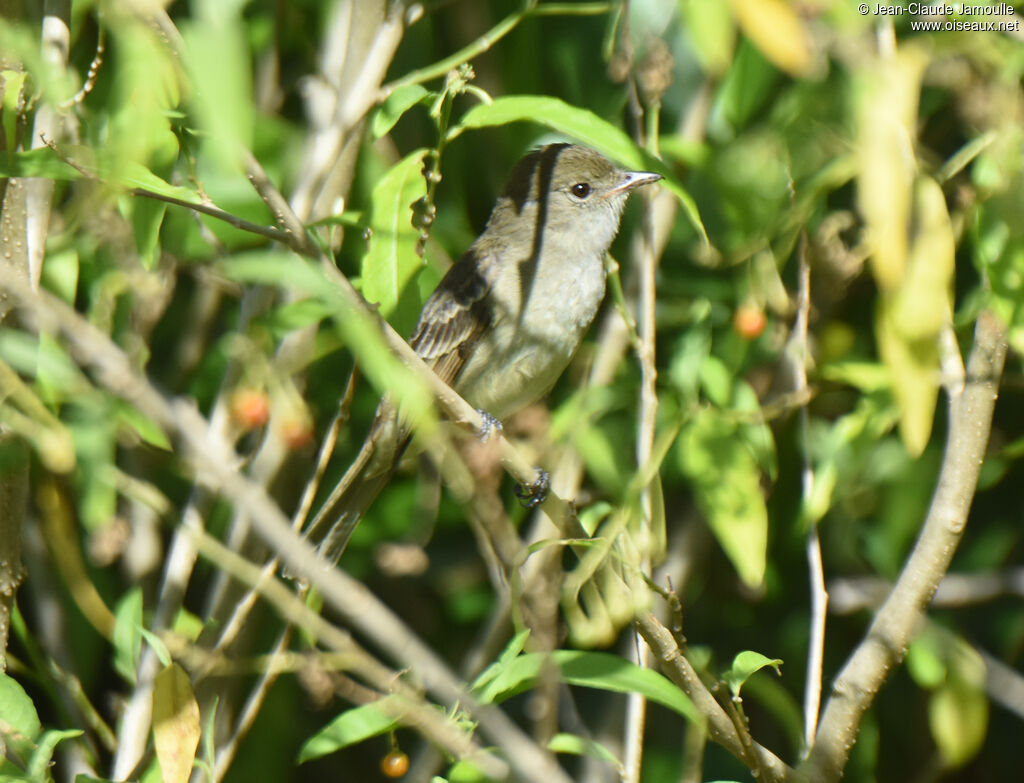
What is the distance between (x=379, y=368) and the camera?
1.37 metres

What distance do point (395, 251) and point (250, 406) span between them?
29.9 inches

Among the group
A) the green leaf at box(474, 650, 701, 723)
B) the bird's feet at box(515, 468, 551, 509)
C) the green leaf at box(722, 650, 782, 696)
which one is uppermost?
the green leaf at box(474, 650, 701, 723)

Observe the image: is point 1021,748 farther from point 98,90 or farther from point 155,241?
point 98,90

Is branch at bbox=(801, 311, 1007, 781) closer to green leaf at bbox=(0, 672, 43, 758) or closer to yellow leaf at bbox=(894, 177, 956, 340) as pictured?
yellow leaf at bbox=(894, 177, 956, 340)

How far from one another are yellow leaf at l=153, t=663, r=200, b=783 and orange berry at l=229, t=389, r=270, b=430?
770 millimetres

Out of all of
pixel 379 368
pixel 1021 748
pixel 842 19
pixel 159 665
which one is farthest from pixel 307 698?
pixel 842 19

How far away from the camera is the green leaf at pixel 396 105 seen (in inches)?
101

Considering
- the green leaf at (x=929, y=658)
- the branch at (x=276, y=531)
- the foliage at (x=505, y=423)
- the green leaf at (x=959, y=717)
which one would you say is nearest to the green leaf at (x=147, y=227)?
the foliage at (x=505, y=423)

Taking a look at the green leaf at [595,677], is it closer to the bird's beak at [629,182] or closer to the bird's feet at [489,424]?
the bird's feet at [489,424]

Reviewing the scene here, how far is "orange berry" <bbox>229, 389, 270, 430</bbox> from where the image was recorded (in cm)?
314

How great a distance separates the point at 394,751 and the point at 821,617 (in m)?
1.05

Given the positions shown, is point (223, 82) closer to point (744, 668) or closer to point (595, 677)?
point (595, 677)

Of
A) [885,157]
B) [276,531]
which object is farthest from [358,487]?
[885,157]

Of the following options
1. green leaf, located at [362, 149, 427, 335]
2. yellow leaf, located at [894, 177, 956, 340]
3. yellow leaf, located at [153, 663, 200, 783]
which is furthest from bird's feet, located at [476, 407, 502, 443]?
yellow leaf, located at [894, 177, 956, 340]
